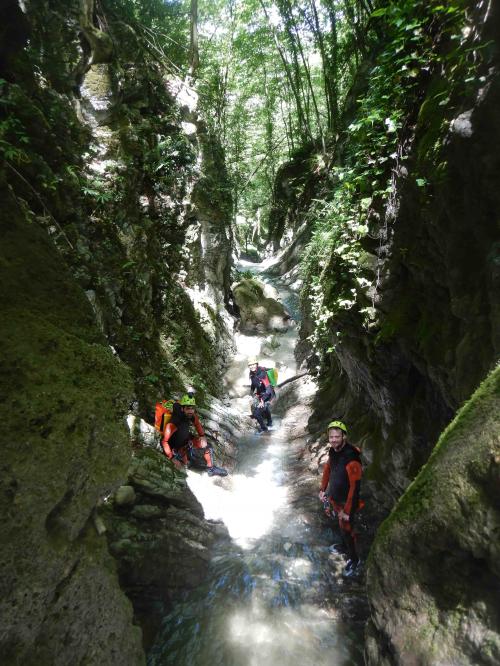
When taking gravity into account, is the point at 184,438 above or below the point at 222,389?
above

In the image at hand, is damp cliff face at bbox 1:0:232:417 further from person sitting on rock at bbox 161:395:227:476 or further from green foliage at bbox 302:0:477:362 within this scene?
green foliage at bbox 302:0:477:362

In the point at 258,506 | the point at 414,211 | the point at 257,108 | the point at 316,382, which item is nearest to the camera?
the point at 414,211

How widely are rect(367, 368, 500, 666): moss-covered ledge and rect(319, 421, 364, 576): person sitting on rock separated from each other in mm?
2126

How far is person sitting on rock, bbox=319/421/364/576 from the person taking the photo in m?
5.59

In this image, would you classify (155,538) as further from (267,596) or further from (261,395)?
(261,395)

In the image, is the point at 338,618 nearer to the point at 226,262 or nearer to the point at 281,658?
the point at 281,658

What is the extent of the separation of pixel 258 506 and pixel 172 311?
715 centimetres

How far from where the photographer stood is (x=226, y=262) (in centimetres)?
1920

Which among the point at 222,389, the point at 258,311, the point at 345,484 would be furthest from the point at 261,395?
the point at 258,311

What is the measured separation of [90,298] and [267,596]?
6.82 metres

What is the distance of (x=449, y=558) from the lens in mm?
2838

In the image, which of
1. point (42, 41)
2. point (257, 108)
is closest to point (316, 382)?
point (42, 41)

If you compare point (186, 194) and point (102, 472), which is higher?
point (186, 194)

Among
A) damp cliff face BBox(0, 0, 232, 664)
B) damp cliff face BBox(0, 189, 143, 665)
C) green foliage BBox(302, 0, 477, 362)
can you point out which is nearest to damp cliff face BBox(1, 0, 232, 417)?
damp cliff face BBox(0, 0, 232, 664)
